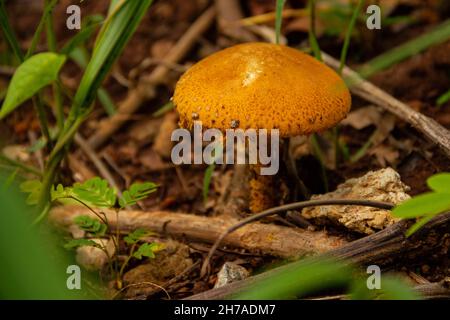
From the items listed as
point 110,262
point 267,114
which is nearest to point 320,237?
point 267,114

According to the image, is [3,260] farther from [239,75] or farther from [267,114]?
[239,75]

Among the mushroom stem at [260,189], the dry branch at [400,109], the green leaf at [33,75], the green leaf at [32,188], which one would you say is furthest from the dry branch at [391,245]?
the green leaf at [32,188]

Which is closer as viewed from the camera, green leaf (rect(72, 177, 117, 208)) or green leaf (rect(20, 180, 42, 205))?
green leaf (rect(72, 177, 117, 208))

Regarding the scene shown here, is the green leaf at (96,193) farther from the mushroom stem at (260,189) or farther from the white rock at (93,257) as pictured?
the mushroom stem at (260,189)

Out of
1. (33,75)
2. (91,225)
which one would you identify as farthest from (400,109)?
(33,75)

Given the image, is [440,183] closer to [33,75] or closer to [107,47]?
[33,75]

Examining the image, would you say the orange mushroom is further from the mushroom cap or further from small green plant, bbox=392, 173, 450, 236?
small green plant, bbox=392, 173, 450, 236

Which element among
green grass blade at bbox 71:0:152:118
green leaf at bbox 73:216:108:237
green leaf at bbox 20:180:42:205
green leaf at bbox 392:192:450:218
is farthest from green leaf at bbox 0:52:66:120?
green leaf at bbox 392:192:450:218
